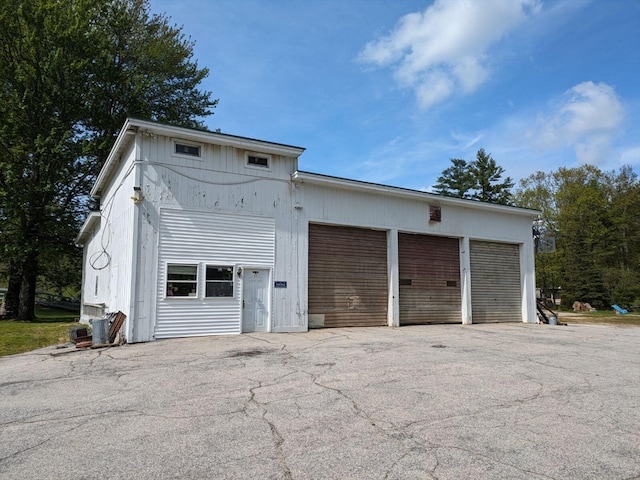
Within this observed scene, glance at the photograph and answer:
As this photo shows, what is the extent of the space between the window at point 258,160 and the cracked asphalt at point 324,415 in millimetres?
6526

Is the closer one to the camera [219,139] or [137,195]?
[137,195]

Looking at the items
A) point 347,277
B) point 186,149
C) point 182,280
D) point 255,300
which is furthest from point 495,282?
point 186,149

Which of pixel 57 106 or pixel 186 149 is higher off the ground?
pixel 57 106

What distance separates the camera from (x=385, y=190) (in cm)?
1595

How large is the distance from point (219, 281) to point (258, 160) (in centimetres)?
408

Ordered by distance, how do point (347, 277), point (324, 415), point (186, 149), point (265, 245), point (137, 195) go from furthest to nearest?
point (347, 277) → point (265, 245) → point (186, 149) → point (137, 195) → point (324, 415)

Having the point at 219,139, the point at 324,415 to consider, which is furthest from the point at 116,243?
the point at 324,415

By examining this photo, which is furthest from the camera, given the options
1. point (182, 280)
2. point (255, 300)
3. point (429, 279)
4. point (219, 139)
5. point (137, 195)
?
point (429, 279)

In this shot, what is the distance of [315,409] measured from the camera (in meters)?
5.39

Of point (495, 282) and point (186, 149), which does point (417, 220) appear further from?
point (186, 149)

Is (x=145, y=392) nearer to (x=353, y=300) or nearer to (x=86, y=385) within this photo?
(x=86, y=385)

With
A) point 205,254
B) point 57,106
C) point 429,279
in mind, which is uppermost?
point 57,106

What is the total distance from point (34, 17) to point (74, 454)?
24.7 meters

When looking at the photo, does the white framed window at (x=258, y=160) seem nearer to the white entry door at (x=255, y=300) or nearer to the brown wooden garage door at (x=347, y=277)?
the brown wooden garage door at (x=347, y=277)
